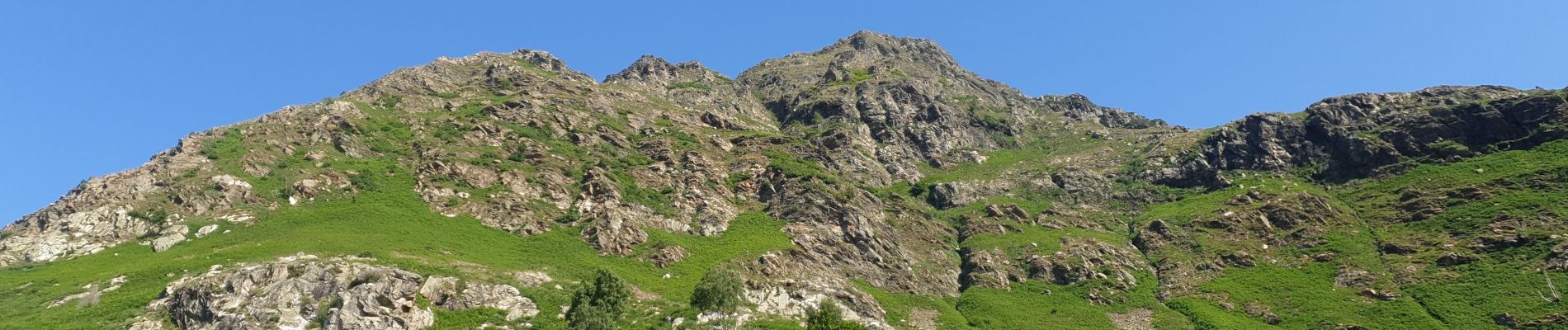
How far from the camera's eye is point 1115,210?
390 ft

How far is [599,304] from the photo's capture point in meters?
62.4

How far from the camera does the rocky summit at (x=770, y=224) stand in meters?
64.7

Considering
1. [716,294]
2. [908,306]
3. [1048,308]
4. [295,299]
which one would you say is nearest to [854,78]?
[908,306]

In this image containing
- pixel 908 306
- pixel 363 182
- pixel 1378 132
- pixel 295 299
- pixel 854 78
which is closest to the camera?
pixel 295 299

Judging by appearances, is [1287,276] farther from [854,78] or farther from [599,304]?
[854,78]

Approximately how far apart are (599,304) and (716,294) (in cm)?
1004

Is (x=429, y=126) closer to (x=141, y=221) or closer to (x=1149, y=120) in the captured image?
(x=141, y=221)

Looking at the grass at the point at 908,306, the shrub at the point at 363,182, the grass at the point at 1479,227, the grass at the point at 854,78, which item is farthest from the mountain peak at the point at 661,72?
the grass at the point at 1479,227

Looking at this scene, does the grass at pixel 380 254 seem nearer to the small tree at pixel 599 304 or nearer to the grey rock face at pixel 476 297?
the grey rock face at pixel 476 297

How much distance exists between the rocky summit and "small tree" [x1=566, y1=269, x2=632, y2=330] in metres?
0.33

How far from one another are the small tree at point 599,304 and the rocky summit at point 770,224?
326 millimetres

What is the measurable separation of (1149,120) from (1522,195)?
9730 centimetres

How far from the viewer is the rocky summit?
64.7 metres

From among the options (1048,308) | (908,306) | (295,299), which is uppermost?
(1048,308)
